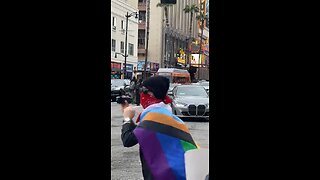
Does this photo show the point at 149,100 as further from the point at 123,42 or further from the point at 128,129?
the point at 123,42

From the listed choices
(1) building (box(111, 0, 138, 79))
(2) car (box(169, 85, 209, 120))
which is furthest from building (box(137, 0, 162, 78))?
(2) car (box(169, 85, 209, 120))

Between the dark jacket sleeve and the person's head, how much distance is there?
9.5 inches

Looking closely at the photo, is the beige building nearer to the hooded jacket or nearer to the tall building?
the tall building

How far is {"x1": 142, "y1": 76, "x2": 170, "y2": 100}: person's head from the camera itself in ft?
9.62

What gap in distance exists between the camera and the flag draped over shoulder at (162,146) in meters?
2.76

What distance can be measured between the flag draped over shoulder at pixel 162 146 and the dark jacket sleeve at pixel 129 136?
0.15 ft

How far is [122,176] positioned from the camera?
654 centimetres

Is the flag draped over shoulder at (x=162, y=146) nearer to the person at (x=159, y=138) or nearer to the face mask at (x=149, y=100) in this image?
the person at (x=159, y=138)

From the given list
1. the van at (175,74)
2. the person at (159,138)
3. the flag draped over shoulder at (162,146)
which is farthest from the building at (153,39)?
the flag draped over shoulder at (162,146)

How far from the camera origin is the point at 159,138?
278cm
